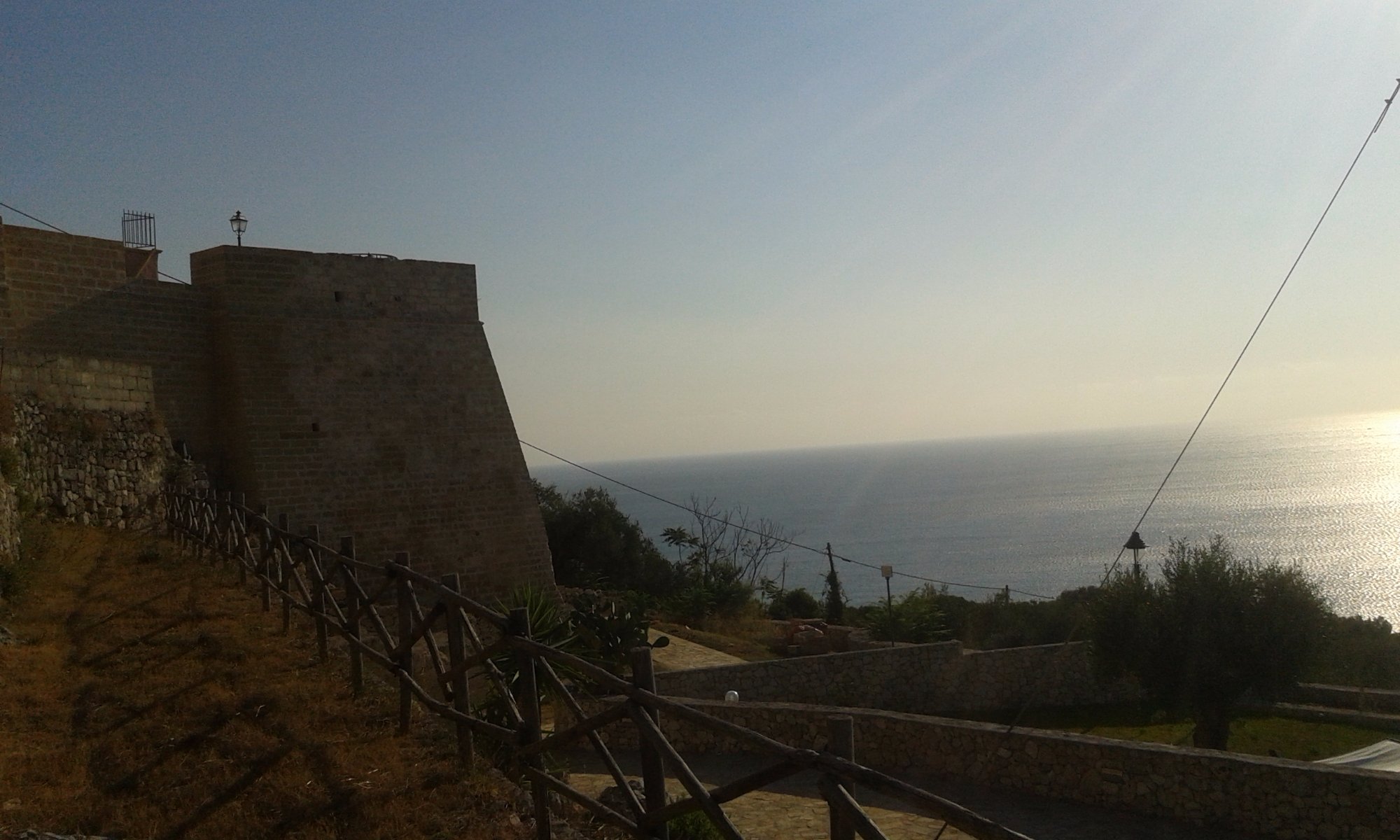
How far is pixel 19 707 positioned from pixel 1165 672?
47.7ft

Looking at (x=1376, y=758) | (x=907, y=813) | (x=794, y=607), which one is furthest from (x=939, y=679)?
(x=794, y=607)

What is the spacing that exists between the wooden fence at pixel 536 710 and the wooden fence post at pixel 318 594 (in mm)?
12

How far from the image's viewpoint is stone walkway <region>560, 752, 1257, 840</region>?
27.8ft

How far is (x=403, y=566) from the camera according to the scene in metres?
6.27

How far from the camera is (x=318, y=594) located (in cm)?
753

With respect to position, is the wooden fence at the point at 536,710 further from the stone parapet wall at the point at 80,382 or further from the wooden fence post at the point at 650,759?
the stone parapet wall at the point at 80,382

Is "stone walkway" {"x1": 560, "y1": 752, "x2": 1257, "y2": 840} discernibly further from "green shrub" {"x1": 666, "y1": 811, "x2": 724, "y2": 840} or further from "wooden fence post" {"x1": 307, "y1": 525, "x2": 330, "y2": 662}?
"wooden fence post" {"x1": 307, "y1": 525, "x2": 330, "y2": 662}

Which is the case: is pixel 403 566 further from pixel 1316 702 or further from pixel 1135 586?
pixel 1316 702

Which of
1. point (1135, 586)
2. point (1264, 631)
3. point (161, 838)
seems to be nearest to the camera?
point (161, 838)

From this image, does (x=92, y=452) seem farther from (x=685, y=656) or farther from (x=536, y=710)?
(x=536, y=710)

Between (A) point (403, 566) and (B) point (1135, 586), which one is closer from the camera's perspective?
(A) point (403, 566)

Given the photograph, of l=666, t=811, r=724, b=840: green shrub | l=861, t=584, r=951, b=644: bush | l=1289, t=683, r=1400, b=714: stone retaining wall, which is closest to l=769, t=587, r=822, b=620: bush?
l=861, t=584, r=951, b=644: bush

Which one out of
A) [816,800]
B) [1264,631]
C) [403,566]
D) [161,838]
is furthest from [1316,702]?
[161,838]

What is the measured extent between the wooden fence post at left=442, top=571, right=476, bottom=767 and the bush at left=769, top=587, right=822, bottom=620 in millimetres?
25136
